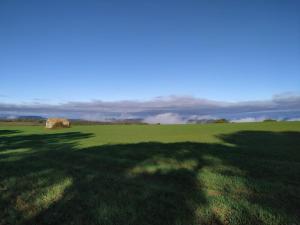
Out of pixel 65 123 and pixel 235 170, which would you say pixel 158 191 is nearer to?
pixel 235 170

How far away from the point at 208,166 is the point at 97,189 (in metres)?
4.91

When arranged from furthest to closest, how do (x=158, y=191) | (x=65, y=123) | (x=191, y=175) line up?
(x=65, y=123)
(x=191, y=175)
(x=158, y=191)

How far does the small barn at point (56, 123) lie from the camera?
2059 inches

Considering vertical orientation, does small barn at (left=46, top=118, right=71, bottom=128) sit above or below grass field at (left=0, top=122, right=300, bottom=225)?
above

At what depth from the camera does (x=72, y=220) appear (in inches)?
230

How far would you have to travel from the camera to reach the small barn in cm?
5229

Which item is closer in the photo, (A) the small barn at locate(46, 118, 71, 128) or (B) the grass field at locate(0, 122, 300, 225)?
(B) the grass field at locate(0, 122, 300, 225)

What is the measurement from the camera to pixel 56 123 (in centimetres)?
5306

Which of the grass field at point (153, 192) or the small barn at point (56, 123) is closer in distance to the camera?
the grass field at point (153, 192)

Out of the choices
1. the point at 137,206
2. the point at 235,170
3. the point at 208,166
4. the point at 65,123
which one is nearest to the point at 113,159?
the point at 208,166

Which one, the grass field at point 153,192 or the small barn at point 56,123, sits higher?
the small barn at point 56,123

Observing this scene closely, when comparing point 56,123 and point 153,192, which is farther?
point 56,123

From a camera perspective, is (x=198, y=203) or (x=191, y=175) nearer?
(x=198, y=203)

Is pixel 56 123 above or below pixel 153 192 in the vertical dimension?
above
